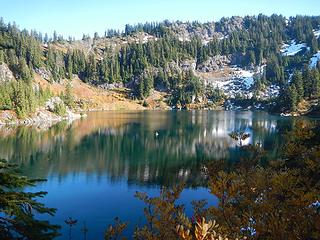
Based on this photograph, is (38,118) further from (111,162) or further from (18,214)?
(18,214)

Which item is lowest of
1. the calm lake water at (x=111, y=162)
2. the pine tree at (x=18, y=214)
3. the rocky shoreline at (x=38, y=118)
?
the calm lake water at (x=111, y=162)

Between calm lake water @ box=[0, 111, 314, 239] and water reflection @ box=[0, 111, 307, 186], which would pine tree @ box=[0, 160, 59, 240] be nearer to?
calm lake water @ box=[0, 111, 314, 239]

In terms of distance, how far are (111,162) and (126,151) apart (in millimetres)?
9388

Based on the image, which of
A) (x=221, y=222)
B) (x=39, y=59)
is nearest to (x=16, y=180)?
(x=221, y=222)

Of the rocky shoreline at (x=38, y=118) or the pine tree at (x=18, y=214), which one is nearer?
the pine tree at (x=18, y=214)

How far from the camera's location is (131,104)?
194750 mm

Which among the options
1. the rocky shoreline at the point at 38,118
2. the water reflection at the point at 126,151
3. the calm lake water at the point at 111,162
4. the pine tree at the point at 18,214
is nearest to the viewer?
the pine tree at the point at 18,214

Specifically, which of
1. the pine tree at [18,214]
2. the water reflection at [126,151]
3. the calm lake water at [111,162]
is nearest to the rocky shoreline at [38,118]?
the calm lake water at [111,162]

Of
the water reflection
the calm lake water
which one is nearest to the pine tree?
the calm lake water

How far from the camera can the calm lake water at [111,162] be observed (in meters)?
34.9

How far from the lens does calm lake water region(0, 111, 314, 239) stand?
114 feet

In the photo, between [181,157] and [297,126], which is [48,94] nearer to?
[181,157]

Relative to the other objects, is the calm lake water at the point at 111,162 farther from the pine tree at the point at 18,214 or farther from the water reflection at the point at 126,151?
the pine tree at the point at 18,214

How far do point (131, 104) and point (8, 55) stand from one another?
6662 centimetres
